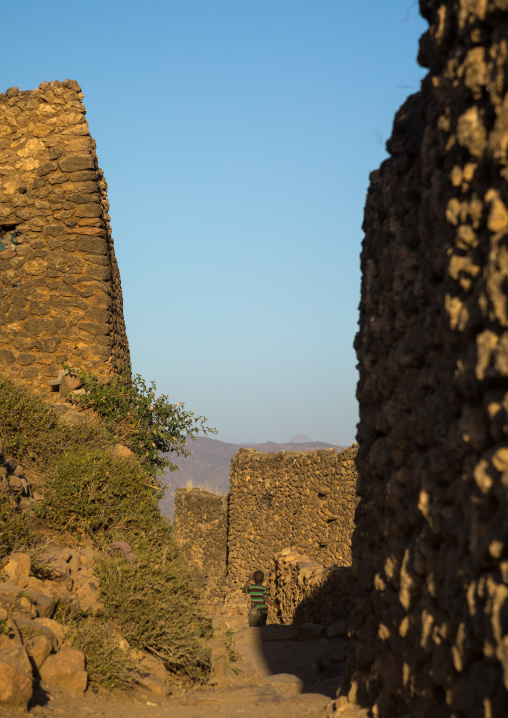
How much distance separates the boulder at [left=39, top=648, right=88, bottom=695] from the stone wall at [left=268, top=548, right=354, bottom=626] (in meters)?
4.40

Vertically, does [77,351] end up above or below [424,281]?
above

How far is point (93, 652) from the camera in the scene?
13.6ft

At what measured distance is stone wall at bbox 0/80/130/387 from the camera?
7910 millimetres

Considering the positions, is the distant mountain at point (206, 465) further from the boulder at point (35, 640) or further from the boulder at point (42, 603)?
the boulder at point (35, 640)

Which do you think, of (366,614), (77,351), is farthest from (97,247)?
(366,614)

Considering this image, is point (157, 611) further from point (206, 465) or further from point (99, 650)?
point (206, 465)

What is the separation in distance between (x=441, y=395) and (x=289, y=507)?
1149 cm

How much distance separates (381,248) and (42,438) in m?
4.15

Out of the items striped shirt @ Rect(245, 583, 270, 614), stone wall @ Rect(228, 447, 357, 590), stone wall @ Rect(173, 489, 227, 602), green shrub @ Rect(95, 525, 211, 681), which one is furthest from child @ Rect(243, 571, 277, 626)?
green shrub @ Rect(95, 525, 211, 681)

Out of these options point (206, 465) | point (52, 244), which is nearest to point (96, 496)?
point (52, 244)

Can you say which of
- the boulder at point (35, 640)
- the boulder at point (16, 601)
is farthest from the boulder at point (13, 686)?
the boulder at point (16, 601)

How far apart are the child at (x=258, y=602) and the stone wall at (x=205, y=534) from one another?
16.2 feet

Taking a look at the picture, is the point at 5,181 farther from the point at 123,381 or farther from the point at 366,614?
the point at 366,614

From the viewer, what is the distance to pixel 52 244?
8102mm
